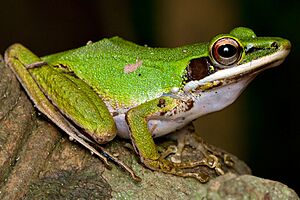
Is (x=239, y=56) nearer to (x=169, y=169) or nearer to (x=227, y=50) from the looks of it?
(x=227, y=50)

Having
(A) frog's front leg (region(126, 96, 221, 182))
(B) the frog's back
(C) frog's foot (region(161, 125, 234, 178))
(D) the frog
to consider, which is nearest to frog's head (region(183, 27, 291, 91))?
(D) the frog

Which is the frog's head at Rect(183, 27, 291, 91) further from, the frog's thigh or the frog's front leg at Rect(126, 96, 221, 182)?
the frog's thigh

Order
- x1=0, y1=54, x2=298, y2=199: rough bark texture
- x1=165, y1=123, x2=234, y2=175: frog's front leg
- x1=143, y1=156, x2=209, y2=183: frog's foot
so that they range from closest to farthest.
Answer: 1. x1=0, y1=54, x2=298, y2=199: rough bark texture
2. x1=143, y1=156, x2=209, y2=183: frog's foot
3. x1=165, y1=123, x2=234, y2=175: frog's front leg

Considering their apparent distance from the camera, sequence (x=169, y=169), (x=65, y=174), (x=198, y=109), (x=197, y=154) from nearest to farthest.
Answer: (x=65, y=174), (x=169, y=169), (x=198, y=109), (x=197, y=154)

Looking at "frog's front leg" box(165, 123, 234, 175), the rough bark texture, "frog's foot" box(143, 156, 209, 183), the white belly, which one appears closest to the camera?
the rough bark texture

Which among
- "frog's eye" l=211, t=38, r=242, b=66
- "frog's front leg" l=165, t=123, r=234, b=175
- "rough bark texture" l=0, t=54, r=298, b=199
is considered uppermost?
"frog's eye" l=211, t=38, r=242, b=66

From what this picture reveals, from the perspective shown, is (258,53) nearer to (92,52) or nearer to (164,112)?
(164,112)

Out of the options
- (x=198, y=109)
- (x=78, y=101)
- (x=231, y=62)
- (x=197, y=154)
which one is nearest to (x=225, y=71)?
(x=231, y=62)
